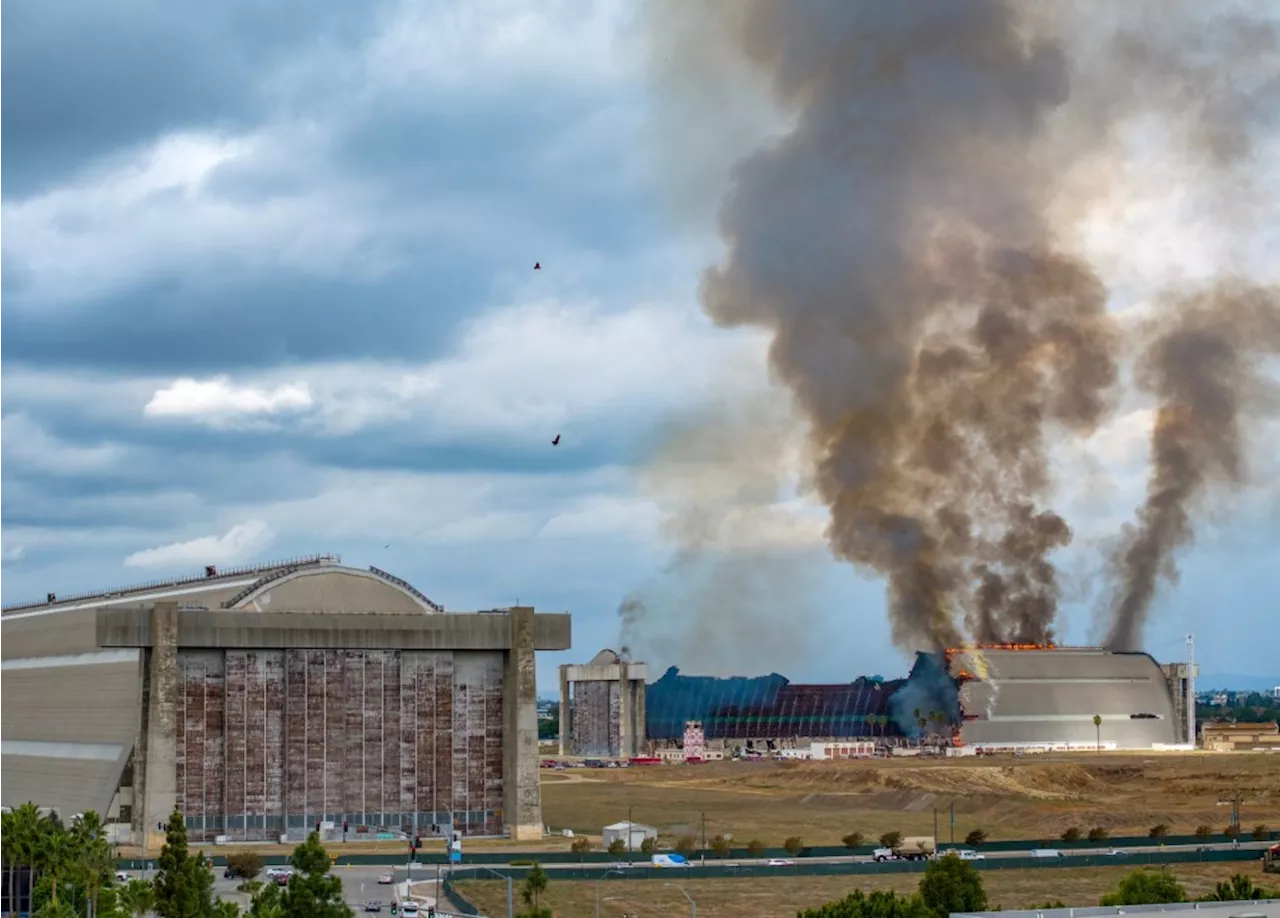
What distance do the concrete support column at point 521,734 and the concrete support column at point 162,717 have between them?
22.3m

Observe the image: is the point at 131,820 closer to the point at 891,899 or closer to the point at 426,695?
the point at 426,695

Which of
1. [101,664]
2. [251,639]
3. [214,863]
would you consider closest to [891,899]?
[214,863]

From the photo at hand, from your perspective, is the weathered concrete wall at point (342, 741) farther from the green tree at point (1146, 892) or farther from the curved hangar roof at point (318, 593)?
the green tree at point (1146, 892)

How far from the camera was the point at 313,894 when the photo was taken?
72.8m

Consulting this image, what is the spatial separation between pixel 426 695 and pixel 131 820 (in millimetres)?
20880

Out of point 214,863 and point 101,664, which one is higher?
point 101,664

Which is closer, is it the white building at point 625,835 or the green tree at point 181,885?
the green tree at point 181,885

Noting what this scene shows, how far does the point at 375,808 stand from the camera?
120875 mm

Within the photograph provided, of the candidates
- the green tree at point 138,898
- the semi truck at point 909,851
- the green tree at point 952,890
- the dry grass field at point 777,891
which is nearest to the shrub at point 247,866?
the dry grass field at point 777,891

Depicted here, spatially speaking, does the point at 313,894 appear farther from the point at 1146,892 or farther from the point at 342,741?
the point at 342,741

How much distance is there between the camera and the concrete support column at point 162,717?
115 metres

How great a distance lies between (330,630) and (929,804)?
230ft

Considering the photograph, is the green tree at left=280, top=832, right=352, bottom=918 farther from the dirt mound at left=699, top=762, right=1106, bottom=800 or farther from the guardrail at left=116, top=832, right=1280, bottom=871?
the dirt mound at left=699, top=762, right=1106, bottom=800

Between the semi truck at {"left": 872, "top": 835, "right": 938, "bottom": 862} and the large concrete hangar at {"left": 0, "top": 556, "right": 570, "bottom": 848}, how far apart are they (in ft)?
78.6
